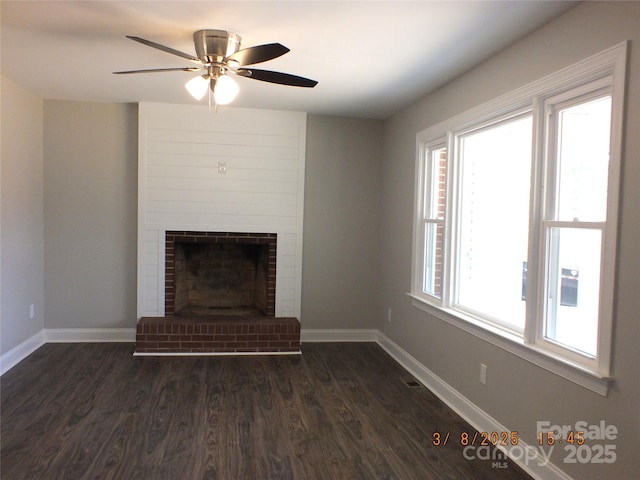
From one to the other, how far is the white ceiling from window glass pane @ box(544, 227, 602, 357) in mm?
1191

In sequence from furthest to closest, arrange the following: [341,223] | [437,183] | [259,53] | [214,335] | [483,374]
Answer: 1. [341,223]
2. [214,335]
3. [437,183]
4. [483,374]
5. [259,53]

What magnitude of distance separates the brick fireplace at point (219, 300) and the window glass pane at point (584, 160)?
3.05m

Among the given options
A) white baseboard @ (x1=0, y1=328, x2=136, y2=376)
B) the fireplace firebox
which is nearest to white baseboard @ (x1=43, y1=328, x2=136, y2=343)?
white baseboard @ (x1=0, y1=328, x2=136, y2=376)

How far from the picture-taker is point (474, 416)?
3.16 m

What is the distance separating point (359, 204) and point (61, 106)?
3.31 m

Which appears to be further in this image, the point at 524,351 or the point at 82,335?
the point at 82,335

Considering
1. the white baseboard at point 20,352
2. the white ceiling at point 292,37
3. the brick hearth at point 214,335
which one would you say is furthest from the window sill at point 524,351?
the white baseboard at point 20,352

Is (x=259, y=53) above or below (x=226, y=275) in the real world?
above

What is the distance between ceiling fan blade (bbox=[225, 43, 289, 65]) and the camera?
7.86 feet

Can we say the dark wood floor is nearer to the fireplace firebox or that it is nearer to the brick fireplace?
the brick fireplace

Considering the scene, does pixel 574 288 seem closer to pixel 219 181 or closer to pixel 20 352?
pixel 219 181

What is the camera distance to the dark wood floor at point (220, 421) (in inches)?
101

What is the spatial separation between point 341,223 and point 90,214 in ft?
8.86

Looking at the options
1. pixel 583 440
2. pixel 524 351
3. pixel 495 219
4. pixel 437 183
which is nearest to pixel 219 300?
pixel 437 183
